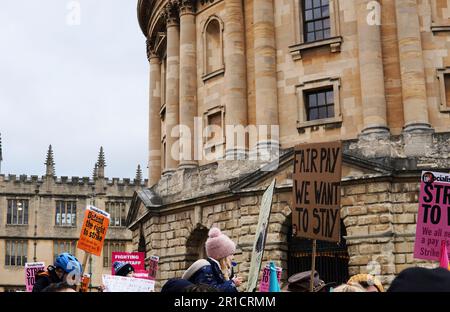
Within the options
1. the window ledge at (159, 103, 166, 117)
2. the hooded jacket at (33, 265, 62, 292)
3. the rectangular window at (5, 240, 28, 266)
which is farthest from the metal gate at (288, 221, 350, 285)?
the rectangular window at (5, 240, 28, 266)

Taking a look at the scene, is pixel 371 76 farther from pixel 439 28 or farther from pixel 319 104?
pixel 439 28

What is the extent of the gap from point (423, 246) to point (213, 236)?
5.97 m

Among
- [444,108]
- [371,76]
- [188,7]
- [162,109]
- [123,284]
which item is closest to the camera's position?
[123,284]

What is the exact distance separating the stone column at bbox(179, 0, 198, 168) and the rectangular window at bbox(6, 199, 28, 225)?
3788 centimetres

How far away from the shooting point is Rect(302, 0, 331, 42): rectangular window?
26125mm

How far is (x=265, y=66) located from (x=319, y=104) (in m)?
2.59

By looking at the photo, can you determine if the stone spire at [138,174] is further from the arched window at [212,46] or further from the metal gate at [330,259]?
the metal gate at [330,259]

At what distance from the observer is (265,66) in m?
26.2

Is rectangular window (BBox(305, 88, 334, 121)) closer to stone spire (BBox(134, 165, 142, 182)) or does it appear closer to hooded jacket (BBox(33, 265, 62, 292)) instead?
hooded jacket (BBox(33, 265, 62, 292))

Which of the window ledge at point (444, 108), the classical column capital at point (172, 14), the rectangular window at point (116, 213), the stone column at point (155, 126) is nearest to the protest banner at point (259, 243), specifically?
the window ledge at point (444, 108)

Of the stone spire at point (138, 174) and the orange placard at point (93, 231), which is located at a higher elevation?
the stone spire at point (138, 174)

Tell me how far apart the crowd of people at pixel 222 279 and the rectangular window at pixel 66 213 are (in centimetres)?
5556

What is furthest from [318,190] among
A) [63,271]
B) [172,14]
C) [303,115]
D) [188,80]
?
[172,14]

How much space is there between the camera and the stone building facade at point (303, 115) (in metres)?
21.8
